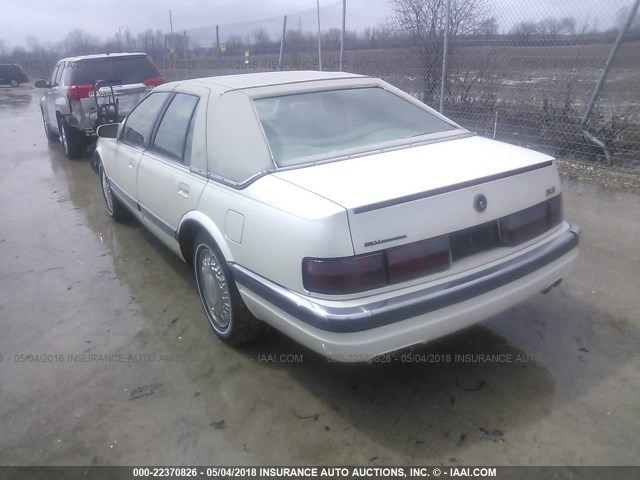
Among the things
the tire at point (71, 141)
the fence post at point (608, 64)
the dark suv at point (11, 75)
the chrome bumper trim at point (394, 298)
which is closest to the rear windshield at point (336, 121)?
the chrome bumper trim at point (394, 298)

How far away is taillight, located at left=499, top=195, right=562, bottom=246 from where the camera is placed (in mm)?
2650

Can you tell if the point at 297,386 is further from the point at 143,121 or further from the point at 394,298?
the point at 143,121

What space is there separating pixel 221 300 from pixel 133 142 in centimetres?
206

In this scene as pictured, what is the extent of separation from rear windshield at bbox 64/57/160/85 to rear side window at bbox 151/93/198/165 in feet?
18.1

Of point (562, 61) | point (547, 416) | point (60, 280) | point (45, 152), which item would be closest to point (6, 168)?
point (45, 152)

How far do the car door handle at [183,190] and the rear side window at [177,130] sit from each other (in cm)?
16

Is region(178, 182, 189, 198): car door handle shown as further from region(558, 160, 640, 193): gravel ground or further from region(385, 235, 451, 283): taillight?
region(558, 160, 640, 193): gravel ground

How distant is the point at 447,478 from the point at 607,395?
104cm

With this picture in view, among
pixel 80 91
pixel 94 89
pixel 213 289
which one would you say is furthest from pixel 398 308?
pixel 80 91

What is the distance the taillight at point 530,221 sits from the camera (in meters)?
2.65

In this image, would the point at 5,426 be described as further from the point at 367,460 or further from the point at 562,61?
the point at 562,61

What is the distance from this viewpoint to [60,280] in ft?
14.3

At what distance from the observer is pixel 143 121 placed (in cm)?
443

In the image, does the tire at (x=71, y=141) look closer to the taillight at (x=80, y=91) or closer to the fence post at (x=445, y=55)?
the taillight at (x=80, y=91)
